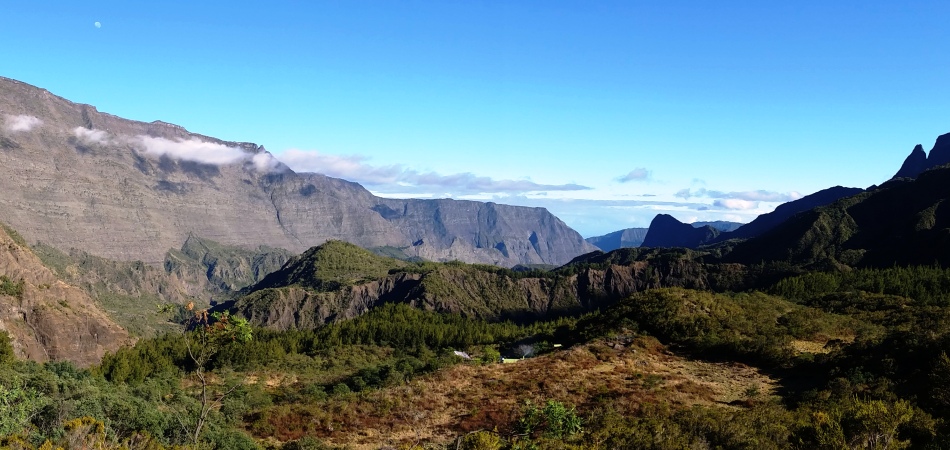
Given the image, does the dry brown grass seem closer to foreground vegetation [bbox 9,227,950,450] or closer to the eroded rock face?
foreground vegetation [bbox 9,227,950,450]

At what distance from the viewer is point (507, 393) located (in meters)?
50.0

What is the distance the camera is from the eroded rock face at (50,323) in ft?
499

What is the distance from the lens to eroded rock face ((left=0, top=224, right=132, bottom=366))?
15212 cm

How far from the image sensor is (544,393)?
1925 inches

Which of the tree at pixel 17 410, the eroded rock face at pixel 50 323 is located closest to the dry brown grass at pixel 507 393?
the tree at pixel 17 410

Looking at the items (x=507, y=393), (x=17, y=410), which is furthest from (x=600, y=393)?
(x=17, y=410)

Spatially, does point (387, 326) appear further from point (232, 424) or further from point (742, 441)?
point (742, 441)

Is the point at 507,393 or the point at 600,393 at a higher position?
the point at 600,393

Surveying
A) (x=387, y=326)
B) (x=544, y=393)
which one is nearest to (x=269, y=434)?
(x=544, y=393)

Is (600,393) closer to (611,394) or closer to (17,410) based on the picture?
(611,394)

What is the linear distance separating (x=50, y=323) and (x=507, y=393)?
170 m

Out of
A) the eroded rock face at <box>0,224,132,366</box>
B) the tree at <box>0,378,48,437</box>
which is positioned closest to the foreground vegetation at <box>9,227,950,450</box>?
the tree at <box>0,378,48,437</box>

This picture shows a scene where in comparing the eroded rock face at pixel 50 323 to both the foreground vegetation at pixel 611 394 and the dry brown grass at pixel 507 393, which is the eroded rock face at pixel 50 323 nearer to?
the foreground vegetation at pixel 611 394

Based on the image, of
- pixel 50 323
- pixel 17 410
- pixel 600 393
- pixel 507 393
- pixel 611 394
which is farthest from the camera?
pixel 50 323
